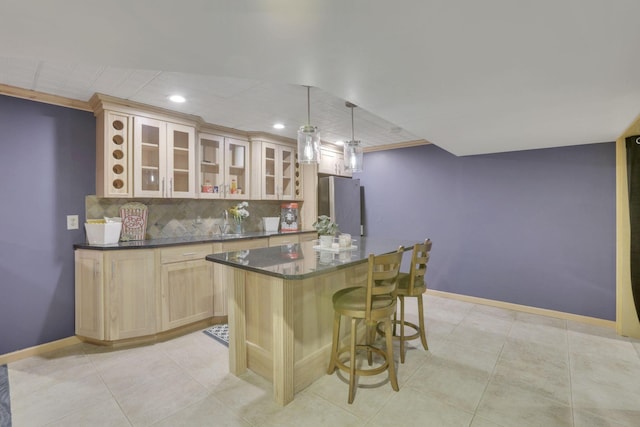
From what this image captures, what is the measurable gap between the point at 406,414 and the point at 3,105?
3972mm

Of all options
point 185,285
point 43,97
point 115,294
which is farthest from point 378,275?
Result: point 43,97

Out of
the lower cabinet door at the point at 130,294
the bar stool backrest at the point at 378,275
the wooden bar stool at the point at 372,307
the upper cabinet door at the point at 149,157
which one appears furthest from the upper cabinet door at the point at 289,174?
the bar stool backrest at the point at 378,275

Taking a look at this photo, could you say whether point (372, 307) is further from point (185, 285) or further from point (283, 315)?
point (185, 285)

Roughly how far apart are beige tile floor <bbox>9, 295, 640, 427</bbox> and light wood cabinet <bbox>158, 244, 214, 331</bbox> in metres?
0.26

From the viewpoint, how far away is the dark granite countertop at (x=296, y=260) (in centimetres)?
179

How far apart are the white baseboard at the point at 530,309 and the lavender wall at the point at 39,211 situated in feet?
14.9

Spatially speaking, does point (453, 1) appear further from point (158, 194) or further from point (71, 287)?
point (71, 287)

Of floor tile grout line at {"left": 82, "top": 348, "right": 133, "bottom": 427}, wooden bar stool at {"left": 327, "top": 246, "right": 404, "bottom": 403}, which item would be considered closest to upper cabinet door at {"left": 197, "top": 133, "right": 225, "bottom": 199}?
floor tile grout line at {"left": 82, "top": 348, "right": 133, "bottom": 427}

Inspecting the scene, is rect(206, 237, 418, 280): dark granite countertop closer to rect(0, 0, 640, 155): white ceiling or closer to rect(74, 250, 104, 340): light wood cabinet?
rect(0, 0, 640, 155): white ceiling

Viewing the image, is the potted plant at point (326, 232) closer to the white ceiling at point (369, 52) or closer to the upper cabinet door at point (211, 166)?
the white ceiling at point (369, 52)

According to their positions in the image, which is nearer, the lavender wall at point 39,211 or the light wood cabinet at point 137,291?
the lavender wall at point 39,211

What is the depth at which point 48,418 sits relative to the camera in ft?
6.06

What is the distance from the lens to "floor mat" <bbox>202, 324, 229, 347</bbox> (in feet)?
9.74

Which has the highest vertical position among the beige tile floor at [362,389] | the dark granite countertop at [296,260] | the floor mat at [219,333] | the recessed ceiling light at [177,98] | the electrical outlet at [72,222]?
the recessed ceiling light at [177,98]
